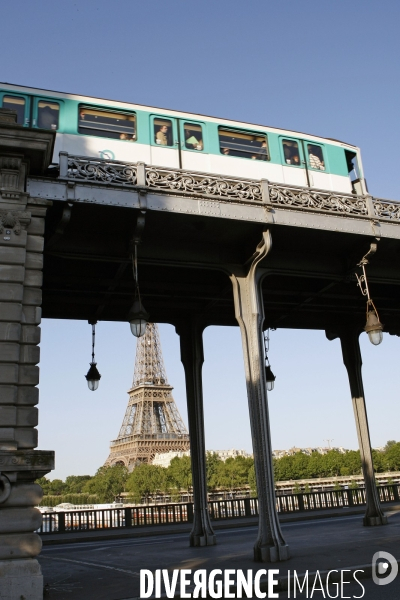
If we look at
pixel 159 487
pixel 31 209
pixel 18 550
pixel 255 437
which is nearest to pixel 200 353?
pixel 255 437

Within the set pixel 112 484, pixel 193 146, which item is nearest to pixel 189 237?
pixel 193 146

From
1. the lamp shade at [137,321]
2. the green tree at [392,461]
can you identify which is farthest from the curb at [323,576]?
the green tree at [392,461]

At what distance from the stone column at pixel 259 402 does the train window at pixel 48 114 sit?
6.47 metres

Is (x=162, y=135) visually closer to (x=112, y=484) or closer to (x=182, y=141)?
(x=182, y=141)

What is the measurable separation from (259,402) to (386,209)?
6.89 metres

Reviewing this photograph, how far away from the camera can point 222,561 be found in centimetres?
1239

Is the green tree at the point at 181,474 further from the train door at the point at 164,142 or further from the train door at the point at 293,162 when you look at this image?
the train door at the point at 164,142

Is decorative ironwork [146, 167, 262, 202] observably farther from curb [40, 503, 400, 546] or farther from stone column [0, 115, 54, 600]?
curb [40, 503, 400, 546]

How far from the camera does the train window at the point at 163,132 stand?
1591cm

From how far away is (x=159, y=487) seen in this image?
10944cm

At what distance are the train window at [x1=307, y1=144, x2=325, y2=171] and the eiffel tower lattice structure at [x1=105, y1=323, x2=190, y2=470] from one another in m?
99.3

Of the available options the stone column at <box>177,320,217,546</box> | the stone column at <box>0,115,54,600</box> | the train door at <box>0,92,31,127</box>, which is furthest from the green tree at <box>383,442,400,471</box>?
the stone column at <box>0,115,54,600</box>

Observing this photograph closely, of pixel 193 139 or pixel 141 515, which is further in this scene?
pixel 141 515

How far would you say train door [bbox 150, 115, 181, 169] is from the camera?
15.8 m
